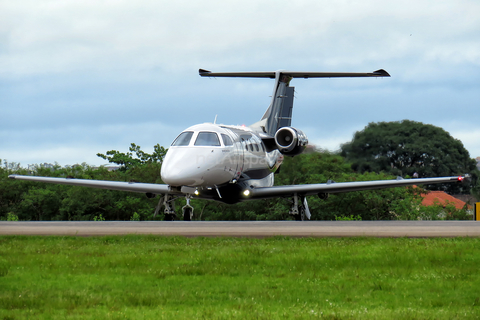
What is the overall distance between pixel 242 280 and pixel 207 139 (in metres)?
16.4

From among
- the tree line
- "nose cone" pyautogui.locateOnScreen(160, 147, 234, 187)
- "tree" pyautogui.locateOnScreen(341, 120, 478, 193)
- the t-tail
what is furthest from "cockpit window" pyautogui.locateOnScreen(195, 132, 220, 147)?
"tree" pyautogui.locateOnScreen(341, 120, 478, 193)

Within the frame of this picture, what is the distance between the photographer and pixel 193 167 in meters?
23.8

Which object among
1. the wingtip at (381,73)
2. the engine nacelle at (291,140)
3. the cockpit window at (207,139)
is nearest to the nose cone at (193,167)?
the cockpit window at (207,139)

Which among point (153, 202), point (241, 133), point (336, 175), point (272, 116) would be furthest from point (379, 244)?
point (153, 202)

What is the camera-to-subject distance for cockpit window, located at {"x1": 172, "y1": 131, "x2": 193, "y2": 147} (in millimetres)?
24828

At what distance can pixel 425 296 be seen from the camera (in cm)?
810

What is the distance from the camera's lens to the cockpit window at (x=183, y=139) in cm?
2483

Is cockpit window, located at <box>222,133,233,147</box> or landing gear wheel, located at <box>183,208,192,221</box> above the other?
cockpit window, located at <box>222,133,233,147</box>

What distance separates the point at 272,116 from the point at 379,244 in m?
23.4

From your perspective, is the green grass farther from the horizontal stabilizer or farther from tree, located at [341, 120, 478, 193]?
tree, located at [341, 120, 478, 193]

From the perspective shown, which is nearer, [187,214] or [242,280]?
[242,280]

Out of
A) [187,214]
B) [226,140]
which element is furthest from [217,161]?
[187,214]

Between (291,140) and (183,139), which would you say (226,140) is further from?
(291,140)

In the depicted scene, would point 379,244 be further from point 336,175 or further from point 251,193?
point 336,175
